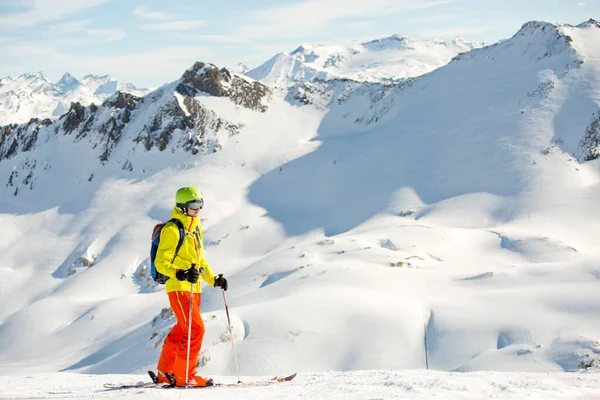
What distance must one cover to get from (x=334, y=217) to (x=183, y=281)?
59011mm

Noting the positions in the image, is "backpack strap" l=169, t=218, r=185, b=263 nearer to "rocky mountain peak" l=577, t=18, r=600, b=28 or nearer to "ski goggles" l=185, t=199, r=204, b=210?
"ski goggles" l=185, t=199, r=204, b=210

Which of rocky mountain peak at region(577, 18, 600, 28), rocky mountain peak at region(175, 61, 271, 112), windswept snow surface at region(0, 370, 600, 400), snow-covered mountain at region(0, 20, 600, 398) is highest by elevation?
rocky mountain peak at region(577, 18, 600, 28)

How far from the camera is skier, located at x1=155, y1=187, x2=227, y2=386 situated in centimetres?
922

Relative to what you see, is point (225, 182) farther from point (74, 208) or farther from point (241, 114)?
point (74, 208)

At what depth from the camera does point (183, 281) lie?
960cm

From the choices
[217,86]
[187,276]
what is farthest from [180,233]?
[217,86]

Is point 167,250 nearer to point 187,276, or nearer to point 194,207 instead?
point 187,276

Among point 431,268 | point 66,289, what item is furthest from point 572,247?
point 66,289

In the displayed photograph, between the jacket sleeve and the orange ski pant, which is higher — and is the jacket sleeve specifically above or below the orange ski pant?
above

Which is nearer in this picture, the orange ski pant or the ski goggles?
the ski goggles

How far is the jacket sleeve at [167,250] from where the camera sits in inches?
361

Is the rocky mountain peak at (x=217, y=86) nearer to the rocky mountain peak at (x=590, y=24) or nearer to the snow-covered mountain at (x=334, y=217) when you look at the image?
the snow-covered mountain at (x=334, y=217)

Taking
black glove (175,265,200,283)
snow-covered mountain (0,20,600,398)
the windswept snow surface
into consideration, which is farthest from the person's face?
snow-covered mountain (0,20,600,398)

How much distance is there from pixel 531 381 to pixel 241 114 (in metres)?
87.7
